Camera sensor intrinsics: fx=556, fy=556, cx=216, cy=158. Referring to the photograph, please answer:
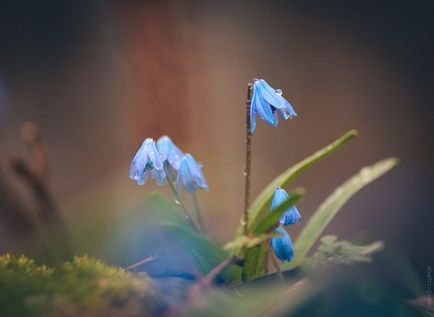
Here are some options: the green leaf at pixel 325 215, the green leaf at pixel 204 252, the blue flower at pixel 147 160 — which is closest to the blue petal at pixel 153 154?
the blue flower at pixel 147 160

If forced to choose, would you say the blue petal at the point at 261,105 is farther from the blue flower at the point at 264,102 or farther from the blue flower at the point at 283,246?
the blue flower at the point at 283,246

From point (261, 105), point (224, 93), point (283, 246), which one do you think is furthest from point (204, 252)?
point (224, 93)

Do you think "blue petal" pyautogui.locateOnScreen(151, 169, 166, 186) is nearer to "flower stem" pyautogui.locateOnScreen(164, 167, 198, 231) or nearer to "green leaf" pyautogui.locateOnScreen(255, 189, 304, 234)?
"flower stem" pyautogui.locateOnScreen(164, 167, 198, 231)

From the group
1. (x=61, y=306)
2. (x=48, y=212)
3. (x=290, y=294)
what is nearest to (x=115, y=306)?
(x=61, y=306)

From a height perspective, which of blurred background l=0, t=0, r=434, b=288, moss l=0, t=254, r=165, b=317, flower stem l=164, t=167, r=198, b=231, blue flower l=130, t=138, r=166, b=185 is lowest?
moss l=0, t=254, r=165, b=317

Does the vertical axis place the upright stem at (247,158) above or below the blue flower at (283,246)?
above

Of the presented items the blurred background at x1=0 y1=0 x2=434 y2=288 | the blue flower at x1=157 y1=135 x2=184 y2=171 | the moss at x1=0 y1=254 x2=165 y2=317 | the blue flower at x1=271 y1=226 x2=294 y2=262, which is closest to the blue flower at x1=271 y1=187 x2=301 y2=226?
the blue flower at x1=271 y1=226 x2=294 y2=262
